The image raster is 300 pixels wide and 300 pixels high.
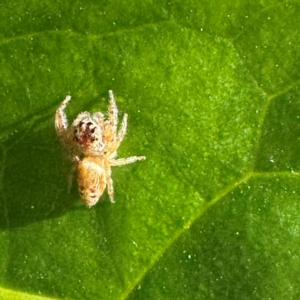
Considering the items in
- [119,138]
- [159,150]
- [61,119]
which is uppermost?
[61,119]

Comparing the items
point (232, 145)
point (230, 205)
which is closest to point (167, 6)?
point (232, 145)

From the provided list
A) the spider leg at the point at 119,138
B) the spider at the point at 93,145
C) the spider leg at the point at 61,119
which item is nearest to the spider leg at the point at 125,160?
the spider at the point at 93,145

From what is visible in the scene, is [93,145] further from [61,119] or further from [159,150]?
[159,150]

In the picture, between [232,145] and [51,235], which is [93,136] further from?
[232,145]

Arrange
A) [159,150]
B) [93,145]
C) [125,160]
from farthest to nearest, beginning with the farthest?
1. [93,145]
2. [125,160]
3. [159,150]

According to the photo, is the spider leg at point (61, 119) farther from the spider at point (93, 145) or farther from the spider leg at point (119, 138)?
the spider leg at point (119, 138)

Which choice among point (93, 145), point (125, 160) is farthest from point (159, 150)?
point (93, 145)

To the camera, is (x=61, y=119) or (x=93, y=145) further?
(x=93, y=145)
